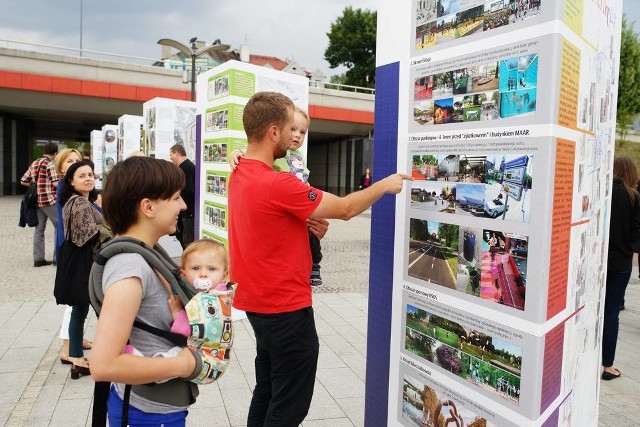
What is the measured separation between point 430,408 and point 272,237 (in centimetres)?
113

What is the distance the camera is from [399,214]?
8.49 ft

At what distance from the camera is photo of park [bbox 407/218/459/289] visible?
90.3 inches

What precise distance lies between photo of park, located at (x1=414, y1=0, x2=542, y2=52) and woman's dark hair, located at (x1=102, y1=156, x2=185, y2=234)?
138 cm

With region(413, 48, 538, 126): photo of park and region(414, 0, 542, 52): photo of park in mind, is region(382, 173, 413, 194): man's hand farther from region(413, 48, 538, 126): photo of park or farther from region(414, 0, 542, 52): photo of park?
region(414, 0, 542, 52): photo of park

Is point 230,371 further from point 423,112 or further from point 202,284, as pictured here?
point 423,112

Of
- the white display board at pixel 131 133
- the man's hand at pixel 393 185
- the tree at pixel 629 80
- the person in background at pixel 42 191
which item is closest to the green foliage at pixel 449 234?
the man's hand at pixel 393 185

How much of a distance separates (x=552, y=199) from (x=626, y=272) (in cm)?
311

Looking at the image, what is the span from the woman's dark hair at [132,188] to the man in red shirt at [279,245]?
2.02ft

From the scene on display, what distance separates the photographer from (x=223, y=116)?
6.46 m

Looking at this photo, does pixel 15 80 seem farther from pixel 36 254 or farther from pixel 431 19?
pixel 431 19

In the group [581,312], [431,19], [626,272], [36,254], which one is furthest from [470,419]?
[36,254]

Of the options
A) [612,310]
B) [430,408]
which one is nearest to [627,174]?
[612,310]

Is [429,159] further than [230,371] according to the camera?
No

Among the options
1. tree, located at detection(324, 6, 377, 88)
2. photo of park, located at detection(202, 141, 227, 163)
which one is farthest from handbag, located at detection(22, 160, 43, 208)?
tree, located at detection(324, 6, 377, 88)
